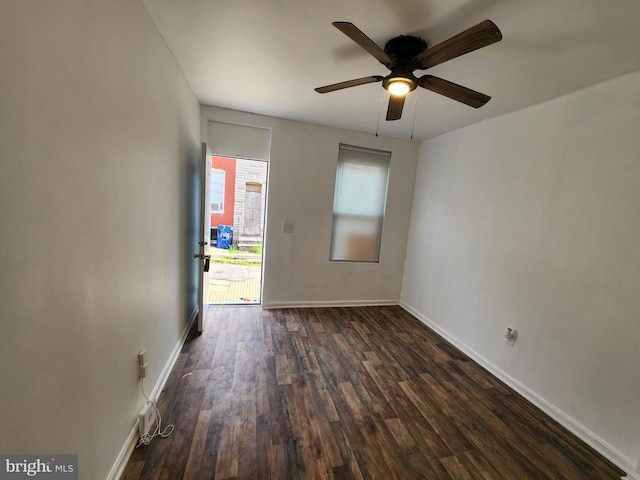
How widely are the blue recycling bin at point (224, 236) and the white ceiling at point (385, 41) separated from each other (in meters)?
4.72

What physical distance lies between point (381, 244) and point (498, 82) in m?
2.27

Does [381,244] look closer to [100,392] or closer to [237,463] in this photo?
[237,463]

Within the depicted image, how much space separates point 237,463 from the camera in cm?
139

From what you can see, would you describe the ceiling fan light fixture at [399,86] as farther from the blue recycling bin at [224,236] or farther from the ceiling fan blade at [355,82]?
the blue recycling bin at [224,236]

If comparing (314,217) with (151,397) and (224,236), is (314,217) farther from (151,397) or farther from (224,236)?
(224,236)

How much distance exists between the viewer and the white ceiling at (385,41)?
126cm

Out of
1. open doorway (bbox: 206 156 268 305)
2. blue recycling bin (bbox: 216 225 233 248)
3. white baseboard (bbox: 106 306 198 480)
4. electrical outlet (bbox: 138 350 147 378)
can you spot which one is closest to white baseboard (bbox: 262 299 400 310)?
white baseboard (bbox: 106 306 198 480)

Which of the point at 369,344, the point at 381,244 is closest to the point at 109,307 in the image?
the point at 369,344

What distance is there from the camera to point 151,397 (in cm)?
168

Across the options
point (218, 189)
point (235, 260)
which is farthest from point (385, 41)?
point (218, 189)

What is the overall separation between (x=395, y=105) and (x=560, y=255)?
1696 mm

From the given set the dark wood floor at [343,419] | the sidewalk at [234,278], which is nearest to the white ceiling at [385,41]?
the dark wood floor at [343,419]

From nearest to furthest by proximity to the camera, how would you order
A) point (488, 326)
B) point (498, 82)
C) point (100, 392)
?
point (100, 392), point (498, 82), point (488, 326)

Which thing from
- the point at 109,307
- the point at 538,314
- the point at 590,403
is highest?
the point at 109,307
